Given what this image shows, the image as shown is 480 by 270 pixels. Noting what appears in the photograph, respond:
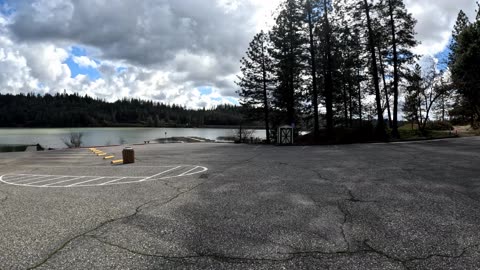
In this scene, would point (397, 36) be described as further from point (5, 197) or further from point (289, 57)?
point (5, 197)

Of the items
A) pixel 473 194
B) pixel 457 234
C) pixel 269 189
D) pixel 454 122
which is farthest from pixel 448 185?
pixel 454 122

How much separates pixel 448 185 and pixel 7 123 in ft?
567

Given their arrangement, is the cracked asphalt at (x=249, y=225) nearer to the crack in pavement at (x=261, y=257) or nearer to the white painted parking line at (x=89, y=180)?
the crack in pavement at (x=261, y=257)

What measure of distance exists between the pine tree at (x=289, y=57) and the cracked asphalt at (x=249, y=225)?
68.7 feet

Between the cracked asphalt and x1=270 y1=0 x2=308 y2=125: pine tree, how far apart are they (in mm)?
20934

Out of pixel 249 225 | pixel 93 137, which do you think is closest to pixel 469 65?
pixel 249 225

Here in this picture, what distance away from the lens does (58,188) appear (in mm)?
7590

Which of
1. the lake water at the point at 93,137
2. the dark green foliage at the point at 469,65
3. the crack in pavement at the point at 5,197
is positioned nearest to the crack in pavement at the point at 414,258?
the crack in pavement at the point at 5,197

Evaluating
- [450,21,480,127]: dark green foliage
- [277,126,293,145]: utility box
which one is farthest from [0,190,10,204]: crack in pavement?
[450,21,480,127]: dark green foliage

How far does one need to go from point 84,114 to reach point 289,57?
138 m

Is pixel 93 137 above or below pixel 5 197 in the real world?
above

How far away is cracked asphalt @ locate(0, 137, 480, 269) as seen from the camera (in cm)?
337

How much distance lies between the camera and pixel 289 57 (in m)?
27.4

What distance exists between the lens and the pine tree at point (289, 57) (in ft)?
87.7
